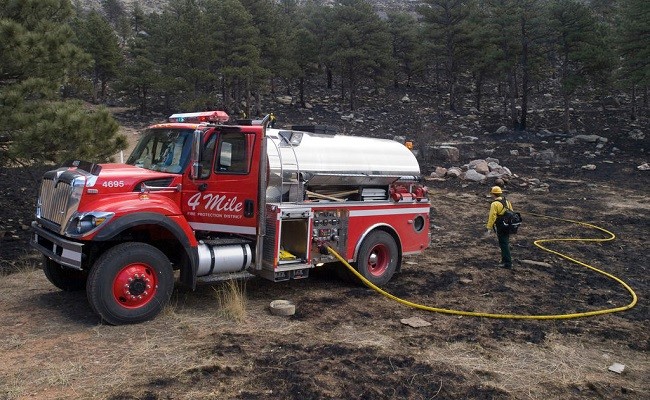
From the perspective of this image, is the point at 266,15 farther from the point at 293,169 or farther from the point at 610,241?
the point at 293,169

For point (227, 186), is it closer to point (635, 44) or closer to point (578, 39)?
point (635, 44)

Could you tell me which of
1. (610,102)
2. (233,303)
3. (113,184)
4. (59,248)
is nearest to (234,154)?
(113,184)

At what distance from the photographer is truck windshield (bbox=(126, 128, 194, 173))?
7773mm

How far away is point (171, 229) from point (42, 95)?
5769 millimetres

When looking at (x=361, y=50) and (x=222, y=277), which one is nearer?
(x=222, y=277)

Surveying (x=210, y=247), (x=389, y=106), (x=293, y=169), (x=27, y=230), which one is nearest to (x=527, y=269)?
(x=293, y=169)

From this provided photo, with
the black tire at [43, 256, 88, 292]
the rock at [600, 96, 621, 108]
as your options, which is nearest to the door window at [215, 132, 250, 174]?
the black tire at [43, 256, 88, 292]

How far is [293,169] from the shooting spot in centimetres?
844

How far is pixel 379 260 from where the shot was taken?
10.0 metres

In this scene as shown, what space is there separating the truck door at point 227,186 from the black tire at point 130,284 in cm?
87

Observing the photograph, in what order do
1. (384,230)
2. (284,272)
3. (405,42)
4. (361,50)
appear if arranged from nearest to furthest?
(284,272) → (384,230) → (361,50) → (405,42)

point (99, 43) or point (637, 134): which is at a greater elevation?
point (99, 43)

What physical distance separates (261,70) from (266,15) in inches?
285

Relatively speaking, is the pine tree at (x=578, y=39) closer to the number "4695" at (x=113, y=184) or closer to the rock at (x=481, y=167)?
the rock at (x=481, y=167)
